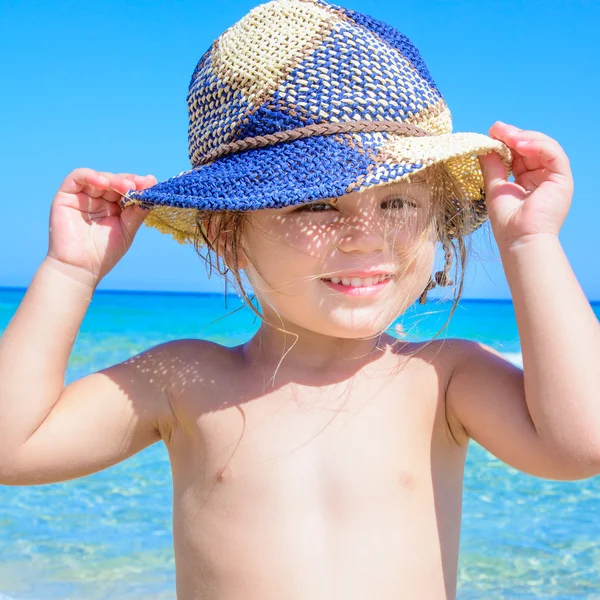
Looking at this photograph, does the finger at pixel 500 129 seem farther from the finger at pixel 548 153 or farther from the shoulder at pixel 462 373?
the shoulder at pixel 462 373

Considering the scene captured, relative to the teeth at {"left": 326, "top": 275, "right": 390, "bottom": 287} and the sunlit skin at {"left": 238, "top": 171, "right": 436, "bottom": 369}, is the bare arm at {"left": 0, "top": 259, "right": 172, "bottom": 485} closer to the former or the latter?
the sunlit skin at {"left": 238, "top": 171, "right": 436, "bottom": 369}

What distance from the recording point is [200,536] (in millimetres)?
1840

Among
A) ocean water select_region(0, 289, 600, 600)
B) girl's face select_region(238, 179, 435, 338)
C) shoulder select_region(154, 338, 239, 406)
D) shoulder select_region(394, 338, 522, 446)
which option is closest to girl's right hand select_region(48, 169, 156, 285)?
shoulder select_region(154, 338, 239, 406)

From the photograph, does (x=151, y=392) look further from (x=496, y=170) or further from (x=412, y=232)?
(x=496, y=170)

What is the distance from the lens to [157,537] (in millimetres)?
3920

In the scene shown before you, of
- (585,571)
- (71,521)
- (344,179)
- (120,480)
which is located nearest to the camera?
(344,179)

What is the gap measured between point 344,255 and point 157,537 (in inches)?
106

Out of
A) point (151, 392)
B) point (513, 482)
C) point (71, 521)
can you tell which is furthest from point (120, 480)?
point (151, 392)

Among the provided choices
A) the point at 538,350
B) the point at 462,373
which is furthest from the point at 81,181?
the point at 538,350

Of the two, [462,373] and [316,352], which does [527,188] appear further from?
[316,352]

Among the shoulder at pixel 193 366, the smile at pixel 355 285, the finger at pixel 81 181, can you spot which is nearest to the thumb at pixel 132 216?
the finger at pixel 81 181

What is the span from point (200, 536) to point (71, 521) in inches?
102

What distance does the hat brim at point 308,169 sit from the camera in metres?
1.61

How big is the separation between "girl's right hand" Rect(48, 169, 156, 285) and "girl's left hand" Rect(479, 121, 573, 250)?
2.77 feet
